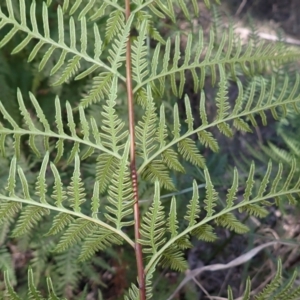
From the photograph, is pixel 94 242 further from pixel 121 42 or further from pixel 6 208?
pixel 121 42

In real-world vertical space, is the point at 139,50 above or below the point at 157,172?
above

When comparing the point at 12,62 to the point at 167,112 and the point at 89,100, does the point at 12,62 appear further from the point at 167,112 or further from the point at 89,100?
the point at 89,100

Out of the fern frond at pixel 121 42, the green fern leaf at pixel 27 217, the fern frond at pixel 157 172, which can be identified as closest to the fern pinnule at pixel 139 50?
the fern frond at pixel 121 42

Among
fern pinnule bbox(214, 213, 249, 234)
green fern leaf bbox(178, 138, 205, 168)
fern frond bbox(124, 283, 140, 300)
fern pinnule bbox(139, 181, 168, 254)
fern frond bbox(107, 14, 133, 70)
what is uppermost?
fern frond bbox(107, 14, 133, 70)

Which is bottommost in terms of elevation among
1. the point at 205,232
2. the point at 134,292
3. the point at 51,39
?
the point at 134,292

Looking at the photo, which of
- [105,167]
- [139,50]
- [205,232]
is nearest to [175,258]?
[205,232]

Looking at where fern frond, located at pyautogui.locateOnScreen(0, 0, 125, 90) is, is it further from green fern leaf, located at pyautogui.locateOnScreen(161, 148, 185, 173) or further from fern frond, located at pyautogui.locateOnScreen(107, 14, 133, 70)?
green fern leaf, located at pyautogui.locateOnScreen(161, 148, 185, 173)

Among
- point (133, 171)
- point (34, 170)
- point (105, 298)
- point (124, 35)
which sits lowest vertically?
point (105, 298)

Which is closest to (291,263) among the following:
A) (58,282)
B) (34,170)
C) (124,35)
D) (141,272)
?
(58,282)

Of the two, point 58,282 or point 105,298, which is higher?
point 58,282

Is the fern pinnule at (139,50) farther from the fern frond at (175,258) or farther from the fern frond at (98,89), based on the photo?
the fern frond at (175,258)

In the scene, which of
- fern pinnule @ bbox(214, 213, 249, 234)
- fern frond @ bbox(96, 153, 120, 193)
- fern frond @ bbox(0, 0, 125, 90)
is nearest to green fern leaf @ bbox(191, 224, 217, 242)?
fern pinnule @ bbox(214, 213, 249, 234)
